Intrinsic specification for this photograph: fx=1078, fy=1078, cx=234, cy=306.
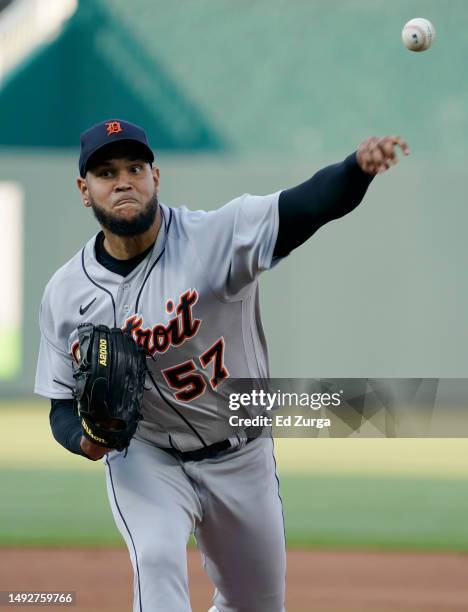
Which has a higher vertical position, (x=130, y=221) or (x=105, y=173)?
(x=105, y=173)

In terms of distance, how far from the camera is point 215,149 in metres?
8.45

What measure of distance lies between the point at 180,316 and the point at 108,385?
35 cm

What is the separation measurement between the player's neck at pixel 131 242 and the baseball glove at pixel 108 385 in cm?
36

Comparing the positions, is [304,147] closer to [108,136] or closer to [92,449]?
[108,136]

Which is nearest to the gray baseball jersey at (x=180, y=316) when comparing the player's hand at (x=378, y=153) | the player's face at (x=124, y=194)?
the player's face at (x=124, y=194)

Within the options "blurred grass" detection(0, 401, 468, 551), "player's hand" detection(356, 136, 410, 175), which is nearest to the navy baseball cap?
"player's hand" detection(356, 136, 410, 175)

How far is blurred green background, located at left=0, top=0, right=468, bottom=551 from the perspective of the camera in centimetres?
794

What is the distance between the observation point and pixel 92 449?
8.84 ft

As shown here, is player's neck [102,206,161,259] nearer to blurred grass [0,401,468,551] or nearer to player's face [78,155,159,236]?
player's face [78,155,159,236]

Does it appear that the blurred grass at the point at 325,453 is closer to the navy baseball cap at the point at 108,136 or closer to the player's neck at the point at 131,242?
the player's neck at the point at 131,242

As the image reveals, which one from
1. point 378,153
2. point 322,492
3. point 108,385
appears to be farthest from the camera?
point 322,492

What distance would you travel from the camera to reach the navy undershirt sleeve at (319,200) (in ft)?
7.79

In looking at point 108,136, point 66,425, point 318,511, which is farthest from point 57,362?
point 318,511

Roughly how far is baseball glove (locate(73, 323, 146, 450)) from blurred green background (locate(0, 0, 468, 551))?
4.88 meters
